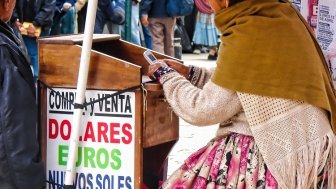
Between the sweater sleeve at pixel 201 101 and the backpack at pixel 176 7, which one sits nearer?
the sweater sleeve at pixel 201 101

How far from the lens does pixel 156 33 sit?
33.4 feet

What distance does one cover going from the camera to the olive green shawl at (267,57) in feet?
8.68

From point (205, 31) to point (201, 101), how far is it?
1082cm

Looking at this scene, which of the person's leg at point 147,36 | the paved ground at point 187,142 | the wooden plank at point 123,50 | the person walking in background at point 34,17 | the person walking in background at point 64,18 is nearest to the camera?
the wooden plank at point 123,50

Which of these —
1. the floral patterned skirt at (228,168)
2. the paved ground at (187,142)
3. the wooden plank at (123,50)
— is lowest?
the paved ground at (187,142)

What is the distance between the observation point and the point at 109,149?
3.02 meters

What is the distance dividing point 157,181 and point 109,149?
23.0 inches

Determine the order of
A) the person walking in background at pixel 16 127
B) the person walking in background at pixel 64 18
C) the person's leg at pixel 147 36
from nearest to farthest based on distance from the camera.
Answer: the person walking in background at pixel 16 127
the person walking in background at pixel 64 18
the person's leg at pixel 147 36

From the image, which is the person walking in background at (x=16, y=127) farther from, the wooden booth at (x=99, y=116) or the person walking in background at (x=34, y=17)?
the person walking in background at (x=34, y=17)

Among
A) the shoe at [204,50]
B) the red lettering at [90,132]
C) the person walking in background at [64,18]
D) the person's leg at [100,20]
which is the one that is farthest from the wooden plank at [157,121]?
the shoe at [204,50]

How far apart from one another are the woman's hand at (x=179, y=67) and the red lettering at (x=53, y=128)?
572 millimetres

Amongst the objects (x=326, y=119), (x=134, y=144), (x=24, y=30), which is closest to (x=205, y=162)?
(x=134, y=144)

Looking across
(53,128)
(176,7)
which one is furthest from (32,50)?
(53,128)

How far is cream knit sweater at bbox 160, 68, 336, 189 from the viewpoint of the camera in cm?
269
